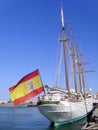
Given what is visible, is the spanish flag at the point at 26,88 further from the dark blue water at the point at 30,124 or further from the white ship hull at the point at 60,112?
the white ship hull at the point at 60,112

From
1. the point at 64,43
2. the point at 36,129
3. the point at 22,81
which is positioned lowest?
the point at 36,129

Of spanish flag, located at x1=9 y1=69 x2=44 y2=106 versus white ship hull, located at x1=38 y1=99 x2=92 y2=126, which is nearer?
spanish flag, located at x1=9 y1=69 x2=44 y2=106

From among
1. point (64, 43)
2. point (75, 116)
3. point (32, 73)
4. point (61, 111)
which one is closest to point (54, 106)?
point (61, 111)

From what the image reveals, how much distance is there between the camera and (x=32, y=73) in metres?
38.4

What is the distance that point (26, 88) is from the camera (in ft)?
121

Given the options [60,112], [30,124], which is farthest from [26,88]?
[30,124]

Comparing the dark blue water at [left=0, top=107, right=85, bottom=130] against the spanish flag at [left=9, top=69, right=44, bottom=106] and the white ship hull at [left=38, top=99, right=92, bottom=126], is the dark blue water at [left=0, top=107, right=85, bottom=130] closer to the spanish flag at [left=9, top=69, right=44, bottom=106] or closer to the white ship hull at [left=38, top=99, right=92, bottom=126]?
the white ship hull at [left=38, top=99, right=92, bottom=126]

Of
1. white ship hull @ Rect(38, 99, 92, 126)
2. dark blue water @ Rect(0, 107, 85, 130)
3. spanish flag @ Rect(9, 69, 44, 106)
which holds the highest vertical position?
spanish flag @ Rect(9, 69, 44, 106)

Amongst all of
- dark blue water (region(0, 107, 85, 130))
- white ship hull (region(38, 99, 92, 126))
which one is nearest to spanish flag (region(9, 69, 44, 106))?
dark blue water (region(0, 107, 85, 130))

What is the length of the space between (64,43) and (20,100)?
35.2m

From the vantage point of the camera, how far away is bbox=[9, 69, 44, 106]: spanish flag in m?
35.0

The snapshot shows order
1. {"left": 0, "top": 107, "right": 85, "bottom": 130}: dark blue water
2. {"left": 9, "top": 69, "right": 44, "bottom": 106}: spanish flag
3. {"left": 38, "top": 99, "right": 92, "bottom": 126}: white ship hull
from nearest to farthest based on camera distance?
{"left": 9, "top": 69, "right": 44, "bottom": 106}: spanish flag, {"left": 38, "top": 99, "right": 92, "bottom": 126}: white ship hull, {"left": 0, "top": 107, "right": 85, "bottom": 130}: dark blue water

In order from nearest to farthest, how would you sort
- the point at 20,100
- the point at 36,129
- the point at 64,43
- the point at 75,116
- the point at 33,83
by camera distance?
the point at 20,100 < the point at 33,83 < the point at 36,129 < the point at 75,116 < the point at 64,43

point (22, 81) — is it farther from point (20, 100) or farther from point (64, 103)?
point (64, 103)
